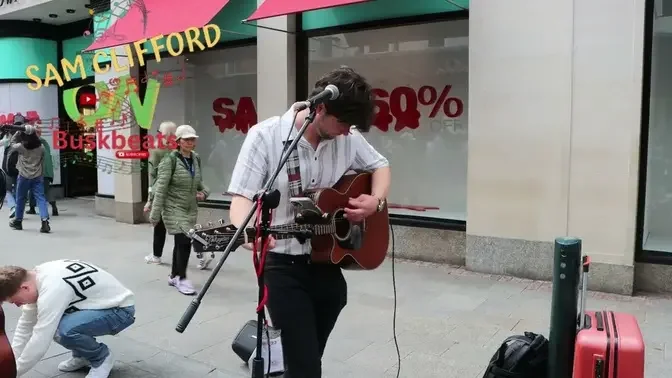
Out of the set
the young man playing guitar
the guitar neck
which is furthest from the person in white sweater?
the guitar neck

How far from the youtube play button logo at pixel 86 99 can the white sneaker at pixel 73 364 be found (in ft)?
28.1

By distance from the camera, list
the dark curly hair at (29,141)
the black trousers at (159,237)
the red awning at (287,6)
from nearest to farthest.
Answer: the red awning at (287,6)
the black trousers at (159,237)
the dark curly hair at (29,141)

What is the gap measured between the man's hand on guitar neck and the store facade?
3.89 metres

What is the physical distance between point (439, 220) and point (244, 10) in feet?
13.7

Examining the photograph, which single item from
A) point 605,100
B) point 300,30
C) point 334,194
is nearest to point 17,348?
point 334,194

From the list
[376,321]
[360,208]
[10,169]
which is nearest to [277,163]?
[360,208]

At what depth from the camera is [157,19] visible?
8.65 meters

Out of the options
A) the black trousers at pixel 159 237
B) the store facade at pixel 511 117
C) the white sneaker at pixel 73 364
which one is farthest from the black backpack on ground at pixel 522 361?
the black trousers at pixel 159 237

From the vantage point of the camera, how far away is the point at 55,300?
3.36 metres

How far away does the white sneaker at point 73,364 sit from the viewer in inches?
155

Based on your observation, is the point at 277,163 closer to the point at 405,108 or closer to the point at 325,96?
the point at 325,96

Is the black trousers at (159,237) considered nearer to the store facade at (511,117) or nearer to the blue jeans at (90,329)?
the store facade at (511,117)

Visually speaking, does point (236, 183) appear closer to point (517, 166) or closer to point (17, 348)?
point (17, 348)

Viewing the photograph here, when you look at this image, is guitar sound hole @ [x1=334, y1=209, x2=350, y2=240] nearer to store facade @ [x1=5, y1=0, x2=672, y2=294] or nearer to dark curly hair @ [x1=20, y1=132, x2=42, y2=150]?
store facade @ [x1=5, y1=0, x2=672, y2=294]
